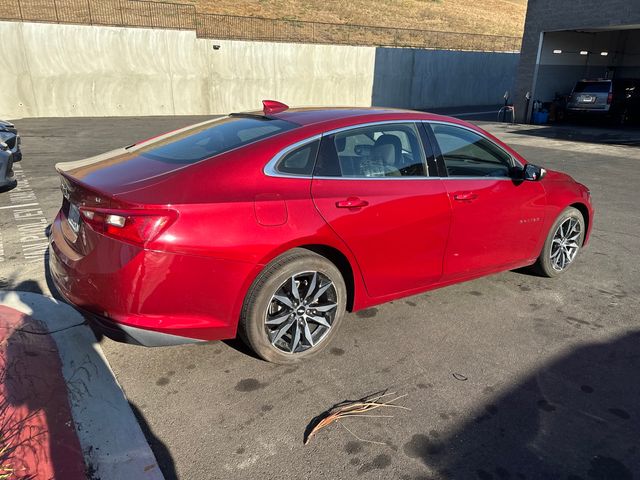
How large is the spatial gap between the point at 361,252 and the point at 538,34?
21.0 m

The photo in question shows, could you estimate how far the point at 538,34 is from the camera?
67.0 feet

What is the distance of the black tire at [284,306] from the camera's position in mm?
2998

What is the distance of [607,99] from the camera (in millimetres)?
19312

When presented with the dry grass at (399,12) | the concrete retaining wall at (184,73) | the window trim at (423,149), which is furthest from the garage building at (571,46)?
the dry grass at (399,12)

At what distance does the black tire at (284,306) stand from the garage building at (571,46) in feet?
62.0

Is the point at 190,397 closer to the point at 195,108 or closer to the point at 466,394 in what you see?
the point at 466,394

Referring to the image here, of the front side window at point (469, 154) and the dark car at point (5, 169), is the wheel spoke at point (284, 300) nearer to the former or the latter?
the front side window at point (469, 154)

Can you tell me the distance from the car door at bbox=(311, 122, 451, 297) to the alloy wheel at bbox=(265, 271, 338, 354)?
1.04 feet

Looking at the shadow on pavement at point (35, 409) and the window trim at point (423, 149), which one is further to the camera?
the window trim at point (423, 149)

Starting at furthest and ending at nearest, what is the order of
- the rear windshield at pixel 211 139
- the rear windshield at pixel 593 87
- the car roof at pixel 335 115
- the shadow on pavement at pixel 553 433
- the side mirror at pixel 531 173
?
the rear windshield at pixel 593 87 < the side mirror at pixel 531 173 < the car roof at pixel 335 115 < the rear windshield at pixel 211 139 < the shadow on pavement at pixel 553 433

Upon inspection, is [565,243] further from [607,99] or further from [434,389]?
[607,99]

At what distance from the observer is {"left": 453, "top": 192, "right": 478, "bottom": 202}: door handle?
147 inches

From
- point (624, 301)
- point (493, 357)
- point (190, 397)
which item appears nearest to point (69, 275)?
point (190, 397)

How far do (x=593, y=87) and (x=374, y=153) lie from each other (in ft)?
66.0
